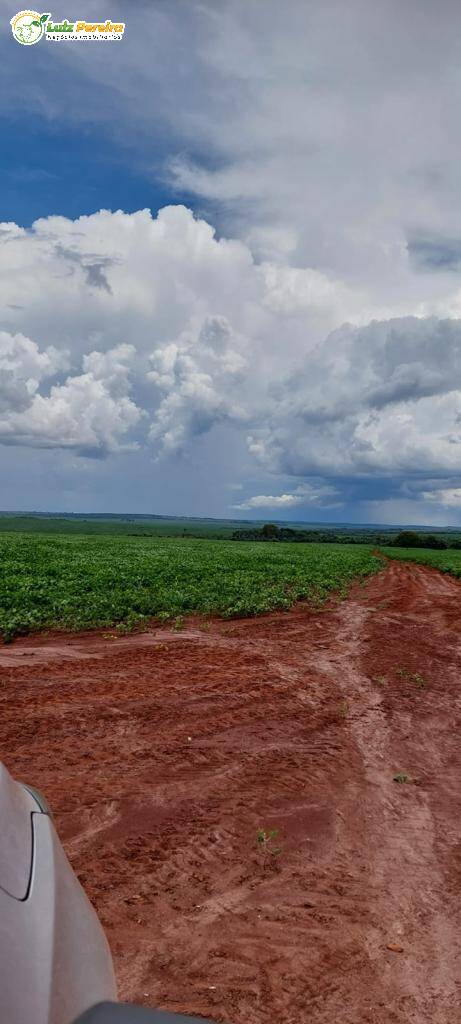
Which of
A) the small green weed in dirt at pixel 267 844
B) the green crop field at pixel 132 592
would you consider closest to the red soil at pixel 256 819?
the small green weed in dirt at pixel 267 844

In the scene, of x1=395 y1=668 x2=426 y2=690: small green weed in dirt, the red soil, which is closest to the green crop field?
the red soil

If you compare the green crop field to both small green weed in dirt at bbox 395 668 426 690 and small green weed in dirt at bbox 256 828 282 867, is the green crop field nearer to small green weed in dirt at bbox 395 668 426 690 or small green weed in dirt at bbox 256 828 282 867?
small green weed in dirt at bbox 395 668 426 690

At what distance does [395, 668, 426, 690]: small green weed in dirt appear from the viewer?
10.2 meters

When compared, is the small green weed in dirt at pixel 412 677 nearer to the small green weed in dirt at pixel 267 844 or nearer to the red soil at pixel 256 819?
the red soil at pixel 256 819

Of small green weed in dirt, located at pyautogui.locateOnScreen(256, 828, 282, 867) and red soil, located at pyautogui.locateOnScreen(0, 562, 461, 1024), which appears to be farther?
small green weed in dirt, located at pyautogui.locateOnScreen(256, 828, 282, 867)

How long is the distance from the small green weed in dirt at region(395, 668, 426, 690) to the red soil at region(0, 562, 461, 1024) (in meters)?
0.09

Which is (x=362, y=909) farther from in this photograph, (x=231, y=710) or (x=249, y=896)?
(x=231, y=710)

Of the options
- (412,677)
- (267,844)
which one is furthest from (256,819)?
(412,677)

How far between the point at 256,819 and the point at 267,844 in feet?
1.25

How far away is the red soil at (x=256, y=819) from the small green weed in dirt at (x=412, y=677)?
0.30 feet

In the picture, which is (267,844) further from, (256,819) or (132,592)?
(132,592)

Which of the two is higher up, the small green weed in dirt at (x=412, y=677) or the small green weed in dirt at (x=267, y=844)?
the small green weed in dirt at (x=412, y=677)

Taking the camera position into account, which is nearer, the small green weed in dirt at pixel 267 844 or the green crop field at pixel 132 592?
the small green weed in dirt at pixel 267 844

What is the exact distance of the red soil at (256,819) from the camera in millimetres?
3688
